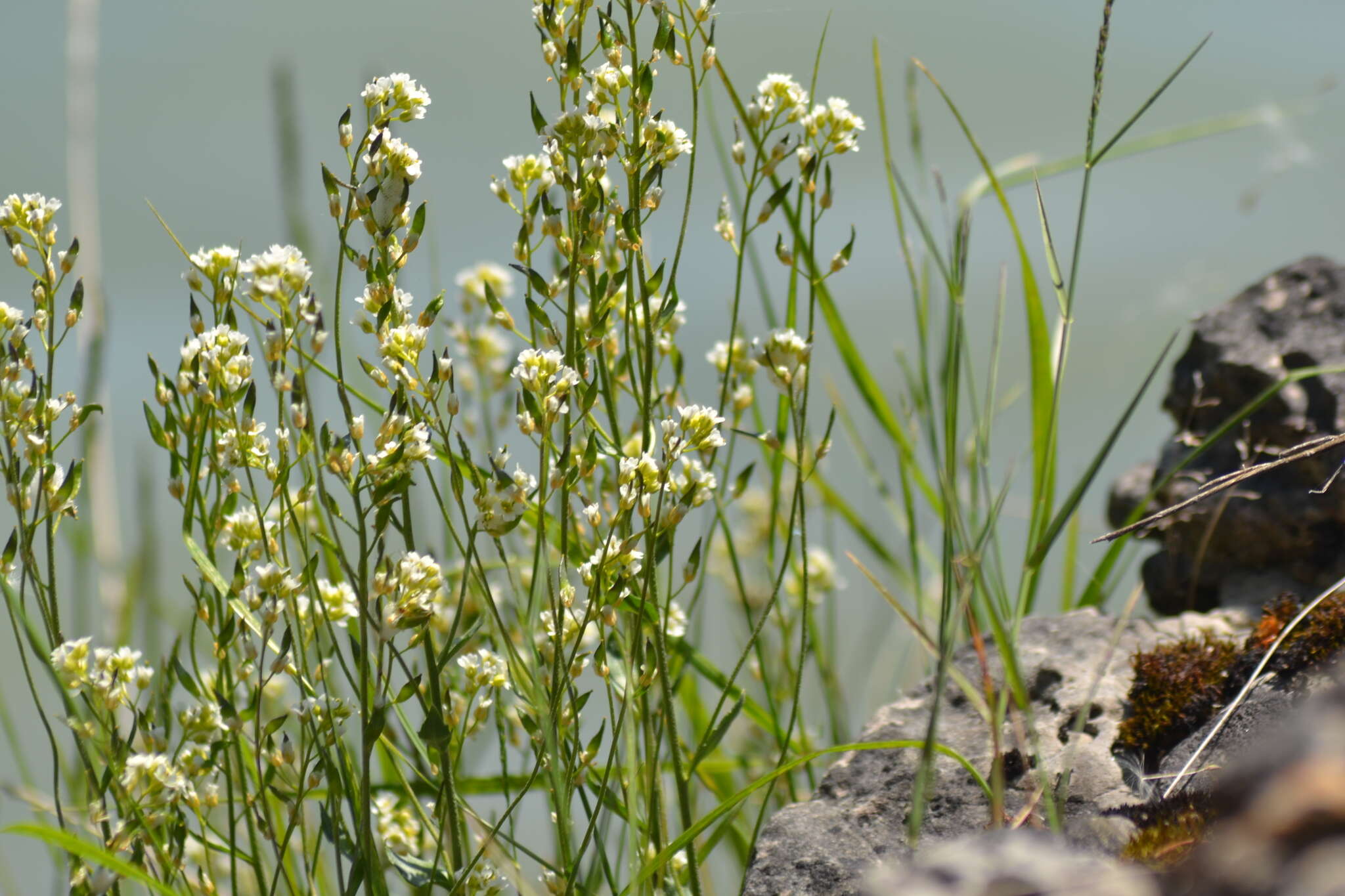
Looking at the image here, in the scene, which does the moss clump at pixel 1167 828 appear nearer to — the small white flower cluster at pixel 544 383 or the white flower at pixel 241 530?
the small white flower cluster at pixel 544 383

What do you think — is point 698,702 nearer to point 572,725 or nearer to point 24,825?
point 572,725

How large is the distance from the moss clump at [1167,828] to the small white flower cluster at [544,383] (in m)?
0.57

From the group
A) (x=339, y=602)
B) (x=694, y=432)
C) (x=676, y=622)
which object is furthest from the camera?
(x=676, y=622)

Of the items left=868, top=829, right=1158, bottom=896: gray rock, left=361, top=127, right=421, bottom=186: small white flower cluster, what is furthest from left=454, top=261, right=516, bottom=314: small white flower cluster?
left=868, top=829, right=1158, bottom=896: gray rock

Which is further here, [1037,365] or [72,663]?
[1037,365]

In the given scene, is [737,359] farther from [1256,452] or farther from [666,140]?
[1256,452]

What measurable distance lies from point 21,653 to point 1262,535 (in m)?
1.55

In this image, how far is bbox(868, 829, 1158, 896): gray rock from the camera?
388mm

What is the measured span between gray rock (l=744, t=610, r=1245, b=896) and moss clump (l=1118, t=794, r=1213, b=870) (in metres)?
0.03

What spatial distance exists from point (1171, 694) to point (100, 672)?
1.09 metres

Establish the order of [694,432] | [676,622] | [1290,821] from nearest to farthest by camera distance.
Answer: [1290,821], [694,432], [676,622]

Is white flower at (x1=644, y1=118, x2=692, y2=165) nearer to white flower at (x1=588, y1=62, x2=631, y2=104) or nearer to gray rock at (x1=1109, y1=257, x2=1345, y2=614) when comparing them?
white flower at (x1=588, y1=62, x2=631, y2=104)

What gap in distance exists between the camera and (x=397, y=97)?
0.88m

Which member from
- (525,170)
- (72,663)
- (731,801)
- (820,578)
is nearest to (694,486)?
(731,801)
